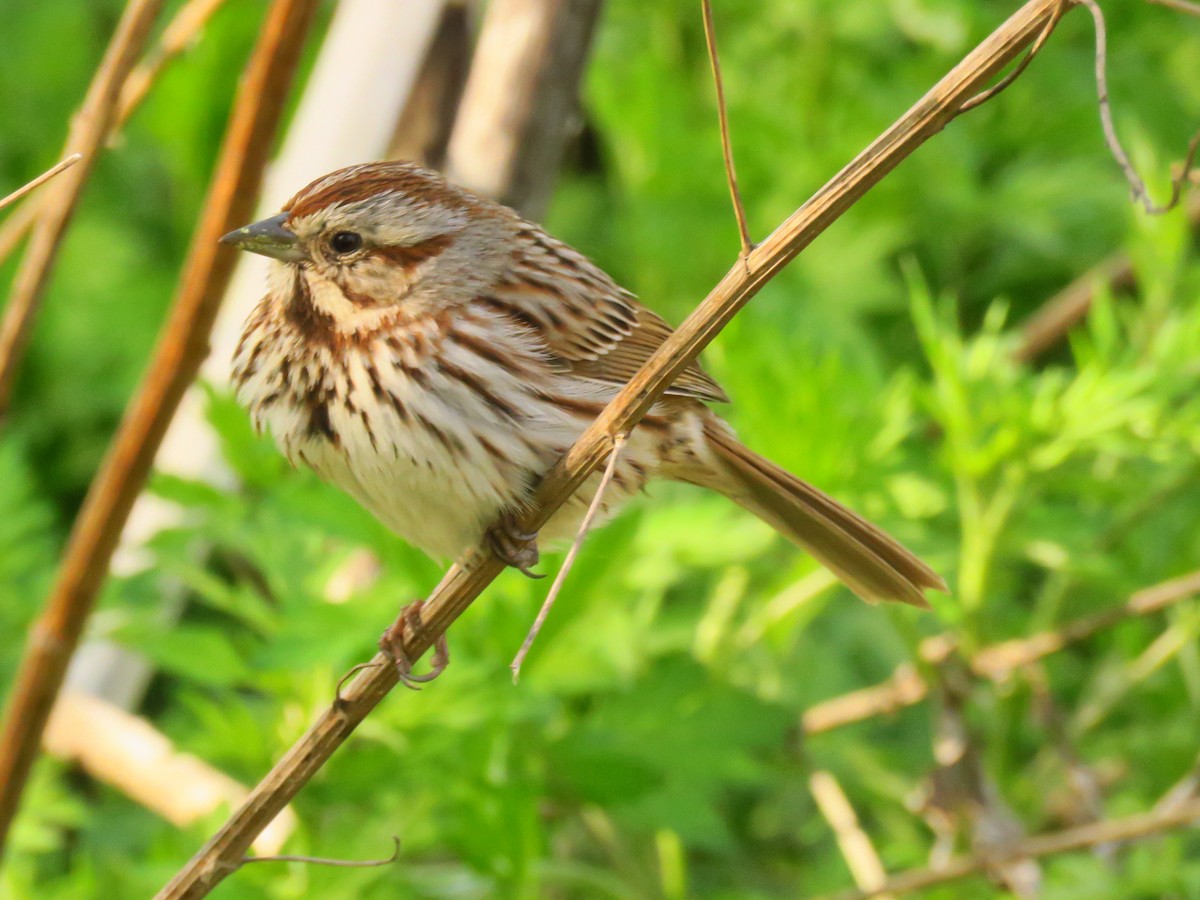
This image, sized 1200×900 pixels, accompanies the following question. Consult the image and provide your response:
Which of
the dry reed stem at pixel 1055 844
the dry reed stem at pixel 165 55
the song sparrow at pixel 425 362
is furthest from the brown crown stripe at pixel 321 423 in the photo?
the dry reed stem at pixel 1055 844

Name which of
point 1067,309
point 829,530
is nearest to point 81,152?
point 829,530

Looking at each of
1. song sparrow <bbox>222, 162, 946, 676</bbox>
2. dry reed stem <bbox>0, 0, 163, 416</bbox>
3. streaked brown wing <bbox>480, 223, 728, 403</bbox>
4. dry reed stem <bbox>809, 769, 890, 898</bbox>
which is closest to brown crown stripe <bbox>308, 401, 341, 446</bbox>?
song sparrow <bbox>222, 162, 946, 676</bbox>

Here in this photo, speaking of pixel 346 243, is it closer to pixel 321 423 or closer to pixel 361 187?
pixel 361 187

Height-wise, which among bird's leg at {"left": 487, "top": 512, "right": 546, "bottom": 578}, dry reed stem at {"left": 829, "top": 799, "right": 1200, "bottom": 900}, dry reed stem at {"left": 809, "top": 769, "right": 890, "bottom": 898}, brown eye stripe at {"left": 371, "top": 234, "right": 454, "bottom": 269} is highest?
brown eye stripe at {"left": 371, "top": 234, "right": 454, "bottom": 269}

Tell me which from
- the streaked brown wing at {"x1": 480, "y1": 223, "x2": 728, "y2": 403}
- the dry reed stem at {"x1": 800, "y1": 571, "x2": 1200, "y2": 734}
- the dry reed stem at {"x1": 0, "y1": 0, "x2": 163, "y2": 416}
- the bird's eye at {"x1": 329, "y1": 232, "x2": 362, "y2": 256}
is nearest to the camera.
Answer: the dry reed stem at {"x1": 0, "y1": 0, "x2": 163, "y2": 416}

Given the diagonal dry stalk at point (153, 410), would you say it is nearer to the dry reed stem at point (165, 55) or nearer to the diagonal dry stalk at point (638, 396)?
the dry reed stem at point (165, 55)

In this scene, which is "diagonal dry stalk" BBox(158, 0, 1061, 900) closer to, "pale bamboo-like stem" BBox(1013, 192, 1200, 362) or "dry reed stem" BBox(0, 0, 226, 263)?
"dry reed stem" BBox(0, 0, 226, 263)
